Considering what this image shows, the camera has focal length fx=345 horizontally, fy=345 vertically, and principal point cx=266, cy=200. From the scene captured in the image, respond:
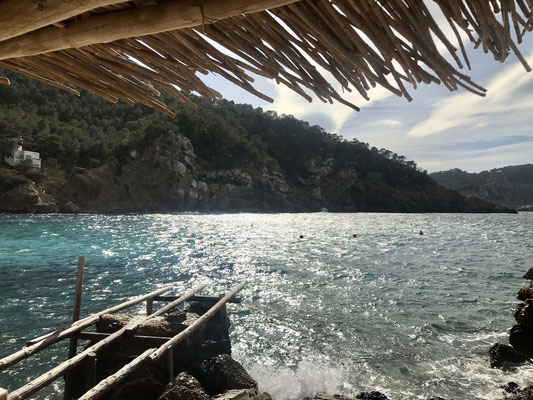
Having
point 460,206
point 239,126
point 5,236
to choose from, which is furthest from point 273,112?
point 5,236

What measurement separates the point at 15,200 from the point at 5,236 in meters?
35.8

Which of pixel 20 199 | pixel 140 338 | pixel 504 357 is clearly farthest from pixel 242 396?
pixel 20 199

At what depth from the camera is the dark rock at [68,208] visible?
7421 centimetres

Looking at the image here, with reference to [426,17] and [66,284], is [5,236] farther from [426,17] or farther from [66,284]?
[426,17]

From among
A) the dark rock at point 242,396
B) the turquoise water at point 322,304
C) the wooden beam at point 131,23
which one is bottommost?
the turquoise water at point 322,304

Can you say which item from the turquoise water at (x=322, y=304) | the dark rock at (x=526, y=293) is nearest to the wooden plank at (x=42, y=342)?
the turquoise water at (x=322, y=304)

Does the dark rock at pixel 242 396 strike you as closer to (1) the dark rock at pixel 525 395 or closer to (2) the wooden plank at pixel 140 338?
(2) the wooden plank at pixel 140 338

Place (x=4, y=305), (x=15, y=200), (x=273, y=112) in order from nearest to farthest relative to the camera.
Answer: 1. (x=4, y=305)
2. (x=15, y=200)
3. (x=273, y=112)

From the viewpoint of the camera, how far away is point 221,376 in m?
7.94

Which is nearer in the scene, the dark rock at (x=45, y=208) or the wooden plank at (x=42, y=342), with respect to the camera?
the wooden plank at (x=42, y=342)

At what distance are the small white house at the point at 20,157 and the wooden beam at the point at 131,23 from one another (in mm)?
91550

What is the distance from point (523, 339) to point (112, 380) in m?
12.0

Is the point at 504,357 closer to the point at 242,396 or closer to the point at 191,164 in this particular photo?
the point at 242,396

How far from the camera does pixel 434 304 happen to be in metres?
17.0
